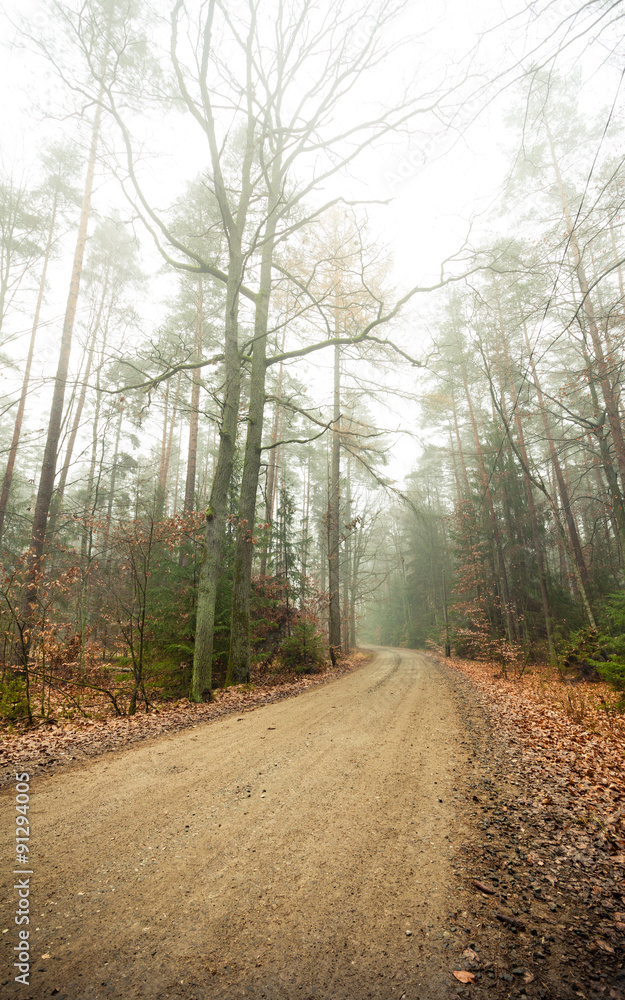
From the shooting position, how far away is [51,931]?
1.63m

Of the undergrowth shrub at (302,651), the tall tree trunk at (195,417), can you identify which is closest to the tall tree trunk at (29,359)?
the tall tree trunk at (195,417)

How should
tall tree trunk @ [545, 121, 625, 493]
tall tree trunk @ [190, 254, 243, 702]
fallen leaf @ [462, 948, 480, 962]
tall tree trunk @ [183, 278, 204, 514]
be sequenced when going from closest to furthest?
fallen leaf @ [462, 948, 480, 962], tall tree trunk @ [190, 254, 243, 702], tall tree trunk @ [545, 121, 625, 493], tall tree trunk @ [183, 278, 204, 514]

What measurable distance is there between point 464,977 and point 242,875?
1.16 m

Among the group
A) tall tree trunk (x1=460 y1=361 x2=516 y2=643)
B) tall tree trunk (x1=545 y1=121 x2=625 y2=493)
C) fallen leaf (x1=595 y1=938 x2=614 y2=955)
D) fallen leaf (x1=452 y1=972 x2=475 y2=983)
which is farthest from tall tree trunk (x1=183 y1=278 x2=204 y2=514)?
fallen leaf (x1=595 y1=938 x2=614 y2=955)

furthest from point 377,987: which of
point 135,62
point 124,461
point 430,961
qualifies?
point 124,461

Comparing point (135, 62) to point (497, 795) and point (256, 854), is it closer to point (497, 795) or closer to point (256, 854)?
point (256, 854)

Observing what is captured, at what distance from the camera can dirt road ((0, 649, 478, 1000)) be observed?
1.45m

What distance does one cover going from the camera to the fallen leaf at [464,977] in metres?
1.46

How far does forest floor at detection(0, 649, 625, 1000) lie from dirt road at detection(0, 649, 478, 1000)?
10 millimetres

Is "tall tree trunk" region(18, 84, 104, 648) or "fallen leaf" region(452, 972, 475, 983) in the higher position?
"tall tree trunk" region(18, 84, 104, 648)

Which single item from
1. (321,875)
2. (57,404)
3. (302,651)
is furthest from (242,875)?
(57,404)


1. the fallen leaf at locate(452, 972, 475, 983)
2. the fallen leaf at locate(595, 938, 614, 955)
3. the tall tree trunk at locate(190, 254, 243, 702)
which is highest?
the tall tree trunk at locate(190, 254, 243, 702)

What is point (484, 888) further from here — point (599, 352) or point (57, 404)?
point (57, 404)

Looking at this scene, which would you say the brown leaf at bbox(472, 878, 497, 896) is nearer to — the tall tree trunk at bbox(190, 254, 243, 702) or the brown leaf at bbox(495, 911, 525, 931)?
the brown leaf at bbox(495, 911, 525, 931)
